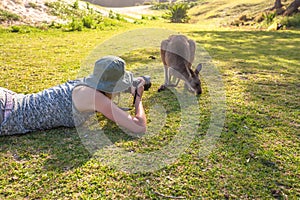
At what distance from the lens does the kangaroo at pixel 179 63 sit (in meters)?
4.02

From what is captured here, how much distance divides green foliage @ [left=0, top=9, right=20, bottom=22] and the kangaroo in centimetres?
647

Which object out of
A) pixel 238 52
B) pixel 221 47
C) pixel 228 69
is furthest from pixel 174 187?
pixel 221 47

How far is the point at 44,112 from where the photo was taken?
2.72m

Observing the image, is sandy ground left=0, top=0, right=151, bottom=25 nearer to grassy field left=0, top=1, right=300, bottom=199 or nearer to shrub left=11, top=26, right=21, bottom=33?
shrub left=11, top=26, right=21, bottom=33

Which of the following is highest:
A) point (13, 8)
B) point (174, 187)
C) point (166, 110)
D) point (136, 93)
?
point (13, 8)

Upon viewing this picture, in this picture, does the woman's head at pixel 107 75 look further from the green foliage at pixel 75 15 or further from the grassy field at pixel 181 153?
the green foliage at pixel 75 15

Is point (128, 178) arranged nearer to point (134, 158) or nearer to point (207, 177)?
point (134, 158)

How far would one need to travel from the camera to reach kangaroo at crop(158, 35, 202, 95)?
402 cm

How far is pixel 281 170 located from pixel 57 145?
6.21ft

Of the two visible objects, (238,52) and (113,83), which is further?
(238,52)

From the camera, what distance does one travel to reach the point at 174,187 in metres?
2.12

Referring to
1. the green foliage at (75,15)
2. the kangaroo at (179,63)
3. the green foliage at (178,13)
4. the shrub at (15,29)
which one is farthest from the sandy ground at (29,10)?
the green foliage at (178,13)

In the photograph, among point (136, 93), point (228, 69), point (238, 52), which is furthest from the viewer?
point (238, 52)

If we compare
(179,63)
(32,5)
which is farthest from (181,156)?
(32,5)
